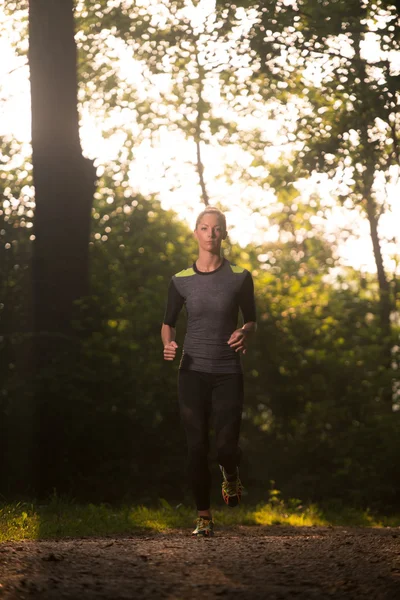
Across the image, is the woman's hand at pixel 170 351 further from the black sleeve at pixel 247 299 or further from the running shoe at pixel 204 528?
the running shoe at pixel 204 528

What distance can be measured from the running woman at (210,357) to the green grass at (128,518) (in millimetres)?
1395

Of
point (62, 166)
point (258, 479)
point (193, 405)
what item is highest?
point (62, 166)

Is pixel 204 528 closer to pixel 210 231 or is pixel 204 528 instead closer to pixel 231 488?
pixel 231 488

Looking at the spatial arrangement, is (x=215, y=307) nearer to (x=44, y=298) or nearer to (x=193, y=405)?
(x=193, y=405)

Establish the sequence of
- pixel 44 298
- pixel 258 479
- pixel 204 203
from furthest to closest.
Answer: pixel 204 203 → pixel 258 479 → pixel 44 298

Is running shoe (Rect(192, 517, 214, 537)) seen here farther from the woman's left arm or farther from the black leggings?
the woman's left arm

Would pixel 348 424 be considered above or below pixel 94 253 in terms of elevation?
below

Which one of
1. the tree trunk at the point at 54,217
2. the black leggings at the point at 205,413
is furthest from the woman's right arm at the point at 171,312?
the tree trunk at the point at 54,217

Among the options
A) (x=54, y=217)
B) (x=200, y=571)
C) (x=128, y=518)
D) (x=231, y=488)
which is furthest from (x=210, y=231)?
(x=54, y=217)

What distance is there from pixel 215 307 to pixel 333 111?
6.31 metres

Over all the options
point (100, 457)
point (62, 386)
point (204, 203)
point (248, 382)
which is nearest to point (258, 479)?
point (248, 382)

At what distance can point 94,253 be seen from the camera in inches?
514

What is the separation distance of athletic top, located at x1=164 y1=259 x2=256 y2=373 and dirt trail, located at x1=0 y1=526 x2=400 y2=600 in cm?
143

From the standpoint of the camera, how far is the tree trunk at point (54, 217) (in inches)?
447
